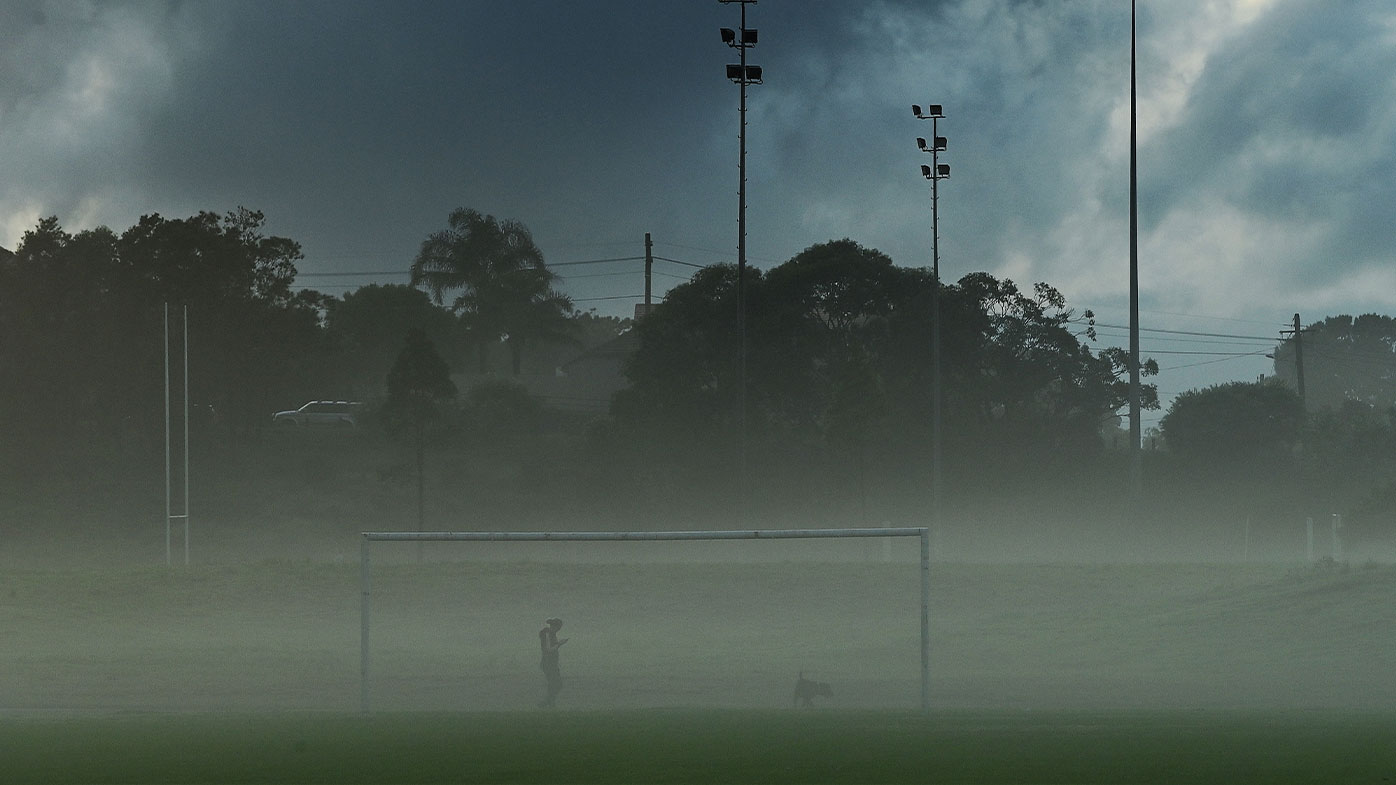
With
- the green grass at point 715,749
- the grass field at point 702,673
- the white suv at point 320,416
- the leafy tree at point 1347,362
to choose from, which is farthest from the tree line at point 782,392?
the leafy tree at point 1347,362

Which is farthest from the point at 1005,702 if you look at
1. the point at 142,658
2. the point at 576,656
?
the point at 142,658

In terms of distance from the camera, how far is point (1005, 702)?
1769cm

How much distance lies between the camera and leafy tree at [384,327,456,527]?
45906 mm

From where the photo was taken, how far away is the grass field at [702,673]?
34.6 feet

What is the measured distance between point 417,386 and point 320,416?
104ft

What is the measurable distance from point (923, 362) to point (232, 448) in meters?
33.6

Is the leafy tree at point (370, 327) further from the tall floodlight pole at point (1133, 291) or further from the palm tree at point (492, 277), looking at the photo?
the tall floodlight pole at point (1133, 291)

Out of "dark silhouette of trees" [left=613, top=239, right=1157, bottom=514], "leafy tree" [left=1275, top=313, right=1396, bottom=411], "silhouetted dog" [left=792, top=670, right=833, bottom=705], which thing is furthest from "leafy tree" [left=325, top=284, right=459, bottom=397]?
"silhouetted dog" [left=792, top=670, right=833, bottom=705]

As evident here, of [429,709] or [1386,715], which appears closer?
[1386,715]

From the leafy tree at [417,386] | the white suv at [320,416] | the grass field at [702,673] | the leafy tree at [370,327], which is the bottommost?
the grass field at [702,673]

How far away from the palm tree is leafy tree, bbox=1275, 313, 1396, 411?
6492 cm

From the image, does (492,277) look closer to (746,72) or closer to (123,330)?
(123,330)

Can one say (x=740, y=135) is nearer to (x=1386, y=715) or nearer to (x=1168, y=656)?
(x=1168, y=656)

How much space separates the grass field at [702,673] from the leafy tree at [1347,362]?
93.9 metres
